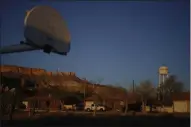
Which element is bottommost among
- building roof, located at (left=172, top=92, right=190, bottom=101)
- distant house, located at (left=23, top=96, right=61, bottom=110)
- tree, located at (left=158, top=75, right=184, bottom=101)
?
distant house, located at (left=23, top=96, right=61, bottom=110)

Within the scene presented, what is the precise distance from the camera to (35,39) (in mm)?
5543

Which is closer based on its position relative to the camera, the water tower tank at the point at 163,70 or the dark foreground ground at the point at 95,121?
the water tower tank at the point at 163,70

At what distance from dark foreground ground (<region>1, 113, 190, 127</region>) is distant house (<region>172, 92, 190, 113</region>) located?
0.16m

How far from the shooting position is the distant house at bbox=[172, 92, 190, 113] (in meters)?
5.64

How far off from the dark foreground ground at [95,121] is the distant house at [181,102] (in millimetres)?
163

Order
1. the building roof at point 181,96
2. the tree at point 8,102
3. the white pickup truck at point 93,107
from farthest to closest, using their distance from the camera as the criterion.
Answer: the tree at point 8,102 → the white pickup truck at point 93,107 → the building roof at point 181,96

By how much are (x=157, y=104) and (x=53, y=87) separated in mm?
1857

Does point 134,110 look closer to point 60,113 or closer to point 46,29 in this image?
point 60,113

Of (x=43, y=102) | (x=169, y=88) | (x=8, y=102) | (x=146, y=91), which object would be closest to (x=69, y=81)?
(x=43, y=102)

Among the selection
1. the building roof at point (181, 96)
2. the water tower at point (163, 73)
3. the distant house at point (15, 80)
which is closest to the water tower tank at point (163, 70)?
the water tower at point (163, 73)

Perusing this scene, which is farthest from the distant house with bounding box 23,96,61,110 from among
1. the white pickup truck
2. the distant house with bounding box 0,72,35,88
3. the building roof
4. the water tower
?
the building roof

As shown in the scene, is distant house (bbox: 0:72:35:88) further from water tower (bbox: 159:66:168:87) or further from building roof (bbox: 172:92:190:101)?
building roof (bbox: 172:92:190:101)

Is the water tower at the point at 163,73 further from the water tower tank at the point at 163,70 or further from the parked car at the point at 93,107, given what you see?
the parked car at the point at 93,107

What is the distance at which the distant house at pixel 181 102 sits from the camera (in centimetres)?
564
